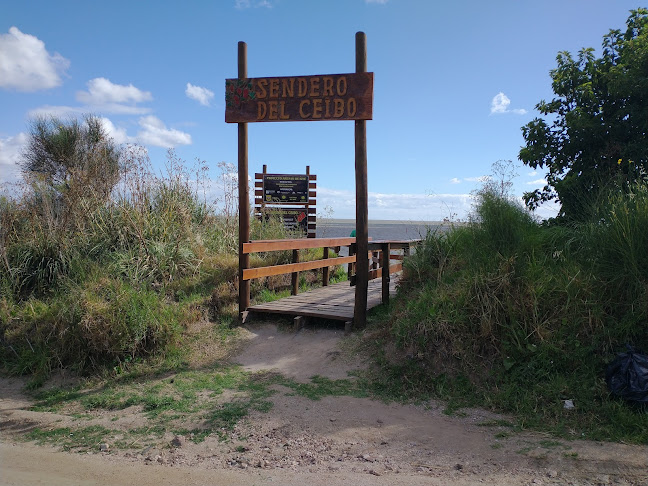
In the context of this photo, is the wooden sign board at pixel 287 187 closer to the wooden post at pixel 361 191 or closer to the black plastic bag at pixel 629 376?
the wooden post at pixel 361 191

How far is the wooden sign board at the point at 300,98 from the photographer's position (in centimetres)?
741

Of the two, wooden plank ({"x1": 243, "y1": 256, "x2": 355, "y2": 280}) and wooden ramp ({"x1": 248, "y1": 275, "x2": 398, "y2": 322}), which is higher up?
wooden plank ({"x1": 243, "y1": 256, "x2": 355, "y2": 280})

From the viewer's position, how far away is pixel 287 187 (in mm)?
18203

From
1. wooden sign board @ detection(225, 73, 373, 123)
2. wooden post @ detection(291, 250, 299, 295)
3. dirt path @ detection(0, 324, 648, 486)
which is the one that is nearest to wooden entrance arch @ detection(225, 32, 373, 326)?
wooden sign board @ detection(225, 73, 373, 123)

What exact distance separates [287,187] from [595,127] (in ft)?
38.6

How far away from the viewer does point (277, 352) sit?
23.2 ft

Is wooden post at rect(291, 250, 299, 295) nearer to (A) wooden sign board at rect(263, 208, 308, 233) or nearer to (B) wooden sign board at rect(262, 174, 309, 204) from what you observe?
(A) wooden sign board at rect(263, 208, 308, 233)

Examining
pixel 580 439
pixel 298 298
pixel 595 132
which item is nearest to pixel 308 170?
pixel 298 298

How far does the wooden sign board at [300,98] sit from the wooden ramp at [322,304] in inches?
118

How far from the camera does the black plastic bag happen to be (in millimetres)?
4586

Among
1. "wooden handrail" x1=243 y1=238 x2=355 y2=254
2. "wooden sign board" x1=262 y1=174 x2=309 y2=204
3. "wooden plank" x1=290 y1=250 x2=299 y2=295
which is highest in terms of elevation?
"wooden sign board" x1=262 y1=174 x2=309 y2=204

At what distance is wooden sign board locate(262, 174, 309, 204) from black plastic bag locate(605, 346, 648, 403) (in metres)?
14.1

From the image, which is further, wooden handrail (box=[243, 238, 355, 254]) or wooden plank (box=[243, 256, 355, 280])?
wooden plank (box=[243, 256, 355, 280])

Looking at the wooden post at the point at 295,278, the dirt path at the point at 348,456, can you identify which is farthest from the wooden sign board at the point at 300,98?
the dirt path at the point at 348,456
